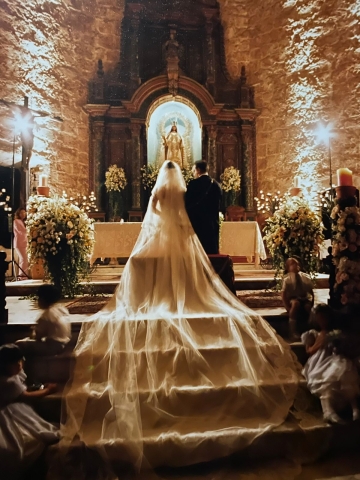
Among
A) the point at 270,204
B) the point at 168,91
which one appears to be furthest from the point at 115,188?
the point at 270,204

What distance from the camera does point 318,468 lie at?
2.64 metres

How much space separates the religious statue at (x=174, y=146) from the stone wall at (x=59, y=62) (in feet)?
7.29

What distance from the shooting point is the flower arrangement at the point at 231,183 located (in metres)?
10.5

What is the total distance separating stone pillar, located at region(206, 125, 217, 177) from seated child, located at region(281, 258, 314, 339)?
21.8 feet

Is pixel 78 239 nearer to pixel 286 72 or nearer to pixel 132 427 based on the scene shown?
pixel 132 427

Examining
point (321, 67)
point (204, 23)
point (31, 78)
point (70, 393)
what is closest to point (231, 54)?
point (204, 23)

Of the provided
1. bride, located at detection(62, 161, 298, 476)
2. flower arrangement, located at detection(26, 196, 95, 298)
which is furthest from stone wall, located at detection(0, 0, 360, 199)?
bride, located at detection(62, 161, 298, 476)

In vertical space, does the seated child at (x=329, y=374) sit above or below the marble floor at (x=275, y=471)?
above

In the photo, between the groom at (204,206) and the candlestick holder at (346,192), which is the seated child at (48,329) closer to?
the groom at (204,206)

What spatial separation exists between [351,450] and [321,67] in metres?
9.62

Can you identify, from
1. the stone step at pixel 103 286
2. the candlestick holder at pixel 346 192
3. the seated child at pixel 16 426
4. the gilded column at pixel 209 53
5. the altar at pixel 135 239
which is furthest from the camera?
the gilded column at pixel 209 53

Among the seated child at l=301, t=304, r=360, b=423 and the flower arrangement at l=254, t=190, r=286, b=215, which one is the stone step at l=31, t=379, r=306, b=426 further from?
the flower arrangement at l=254, t=190, r=286, b=215

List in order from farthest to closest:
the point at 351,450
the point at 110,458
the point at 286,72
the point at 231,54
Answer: the point at 231,54, the point at 286,72, the point at 351,450, the point at 110,458

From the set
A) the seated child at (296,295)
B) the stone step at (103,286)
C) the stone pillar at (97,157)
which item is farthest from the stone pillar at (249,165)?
the seated child at (296,295)
